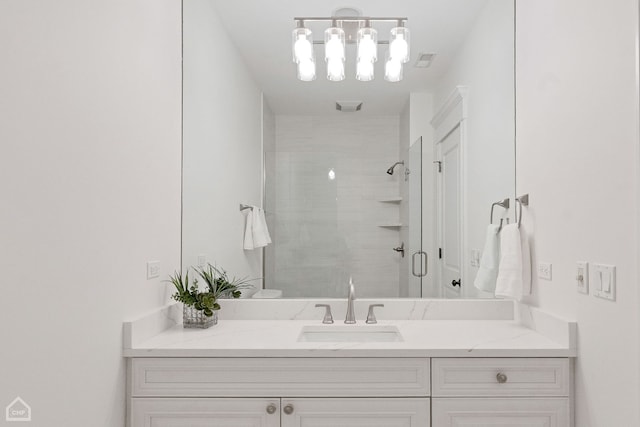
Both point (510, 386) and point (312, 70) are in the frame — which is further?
point (312, 70)

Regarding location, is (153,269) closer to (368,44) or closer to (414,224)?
(414,224)

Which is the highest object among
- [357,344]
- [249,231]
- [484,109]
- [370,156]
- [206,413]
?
[484,109]

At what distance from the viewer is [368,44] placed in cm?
216

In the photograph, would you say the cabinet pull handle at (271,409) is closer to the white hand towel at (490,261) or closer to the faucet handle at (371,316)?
the faucet handle at (371,316)

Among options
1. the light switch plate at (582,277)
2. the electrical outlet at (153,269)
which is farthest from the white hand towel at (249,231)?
the light switch plate at (582,277)

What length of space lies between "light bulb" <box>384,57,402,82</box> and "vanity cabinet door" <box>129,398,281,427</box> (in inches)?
61.4

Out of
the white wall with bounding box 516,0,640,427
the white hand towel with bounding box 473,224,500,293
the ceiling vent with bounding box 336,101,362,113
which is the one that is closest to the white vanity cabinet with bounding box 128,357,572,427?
the white wall with bounding box 516,0,640,427

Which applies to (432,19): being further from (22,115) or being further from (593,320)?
(22,115)

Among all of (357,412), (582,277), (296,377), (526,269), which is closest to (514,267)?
(526,269)

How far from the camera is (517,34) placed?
6.89ft

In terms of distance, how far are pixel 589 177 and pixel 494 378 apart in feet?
2.50

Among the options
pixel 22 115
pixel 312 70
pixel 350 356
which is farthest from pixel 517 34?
pixel 22 115

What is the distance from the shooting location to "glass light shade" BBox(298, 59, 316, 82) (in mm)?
2212

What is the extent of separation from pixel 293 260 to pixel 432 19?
4.49ft
